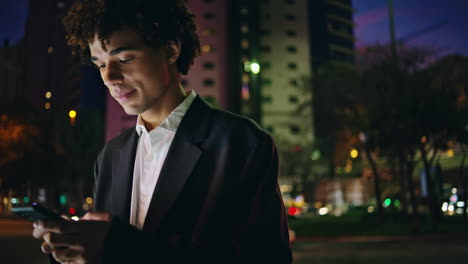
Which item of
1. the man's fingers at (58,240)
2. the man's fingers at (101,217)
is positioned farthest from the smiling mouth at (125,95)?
the man's fingers at (58,240)

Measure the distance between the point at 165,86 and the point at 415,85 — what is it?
70.3ft

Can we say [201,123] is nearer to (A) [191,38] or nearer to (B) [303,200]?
(A) [191,38]

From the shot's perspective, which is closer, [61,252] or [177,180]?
[61,252]

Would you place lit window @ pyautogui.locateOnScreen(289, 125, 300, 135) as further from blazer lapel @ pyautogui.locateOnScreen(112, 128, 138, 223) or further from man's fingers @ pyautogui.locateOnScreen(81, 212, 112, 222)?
man's fingers @ pyautogui.locateOnScreen(81, 212, 112, 222)

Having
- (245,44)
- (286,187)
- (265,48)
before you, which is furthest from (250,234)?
(265,48)

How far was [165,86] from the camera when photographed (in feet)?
5.26

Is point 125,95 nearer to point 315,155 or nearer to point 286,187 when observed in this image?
point 315,155

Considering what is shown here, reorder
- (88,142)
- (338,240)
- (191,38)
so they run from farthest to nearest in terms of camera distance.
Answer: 1. (88,142)
2. (338,240)
3. (191,38)

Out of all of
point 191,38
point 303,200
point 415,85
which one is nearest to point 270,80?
point 303,200

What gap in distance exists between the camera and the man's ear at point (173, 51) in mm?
1629

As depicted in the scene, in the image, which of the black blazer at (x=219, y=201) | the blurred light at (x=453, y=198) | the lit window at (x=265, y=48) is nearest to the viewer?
the black blazer at (x=219, y=201)

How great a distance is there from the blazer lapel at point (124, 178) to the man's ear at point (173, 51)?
1.08 feet

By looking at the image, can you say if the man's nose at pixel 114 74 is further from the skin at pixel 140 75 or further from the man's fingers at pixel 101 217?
the man's fingers at pixel 101 217

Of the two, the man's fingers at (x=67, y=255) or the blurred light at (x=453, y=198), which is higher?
the man's fingers at (x=67, y=255)
